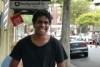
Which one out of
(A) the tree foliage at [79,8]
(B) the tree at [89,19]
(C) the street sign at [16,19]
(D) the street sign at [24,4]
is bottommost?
(B) the tree at [89,19]

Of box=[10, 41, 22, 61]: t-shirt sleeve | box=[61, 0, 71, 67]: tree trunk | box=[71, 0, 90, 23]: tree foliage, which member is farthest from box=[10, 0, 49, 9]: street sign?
box=[71, 0, 90, 23]: tree foliage

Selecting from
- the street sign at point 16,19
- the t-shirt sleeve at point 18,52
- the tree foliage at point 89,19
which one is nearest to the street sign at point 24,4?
the street sign at point 16,19

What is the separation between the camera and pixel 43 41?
12.1ft

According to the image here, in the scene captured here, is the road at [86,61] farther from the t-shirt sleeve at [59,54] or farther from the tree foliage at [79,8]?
the tree foliage at [79,8]

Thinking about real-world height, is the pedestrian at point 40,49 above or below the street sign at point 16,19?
below

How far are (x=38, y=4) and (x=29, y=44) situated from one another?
8216 millimetres

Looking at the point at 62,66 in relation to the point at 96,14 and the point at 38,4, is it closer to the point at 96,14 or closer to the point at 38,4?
the point at 38,4

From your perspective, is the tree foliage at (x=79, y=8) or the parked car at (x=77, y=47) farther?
the tree foliage at (x=79, y=8)

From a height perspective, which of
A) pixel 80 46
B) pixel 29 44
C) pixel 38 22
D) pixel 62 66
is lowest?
pixel 80 46

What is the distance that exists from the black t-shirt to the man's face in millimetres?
152

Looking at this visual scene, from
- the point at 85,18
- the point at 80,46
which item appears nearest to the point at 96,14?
the point at 85,18

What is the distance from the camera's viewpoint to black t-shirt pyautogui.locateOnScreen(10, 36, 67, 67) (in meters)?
3.61

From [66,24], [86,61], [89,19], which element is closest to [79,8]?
[89,19]

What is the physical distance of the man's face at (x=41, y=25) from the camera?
3.61m
